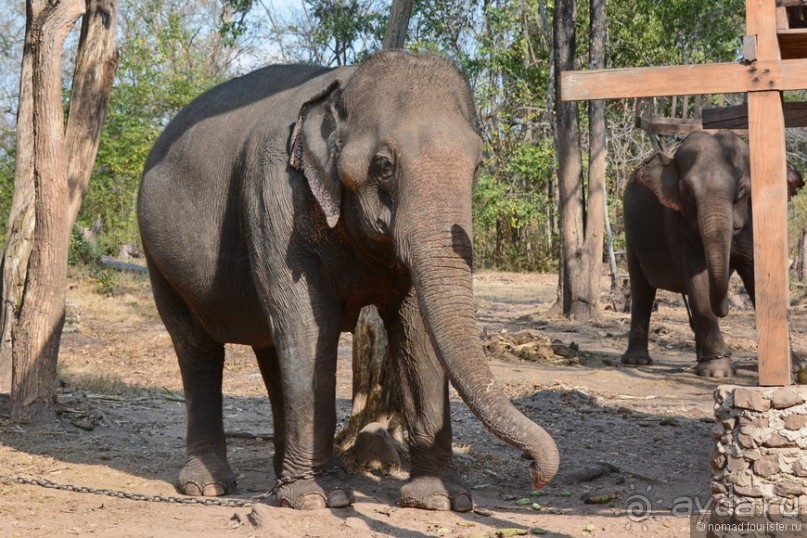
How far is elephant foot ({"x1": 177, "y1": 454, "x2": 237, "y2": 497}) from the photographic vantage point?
19.9 feet

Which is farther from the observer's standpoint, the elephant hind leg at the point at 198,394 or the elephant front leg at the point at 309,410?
the elephant hind leg at the point at 198,394

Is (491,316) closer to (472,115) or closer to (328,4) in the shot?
(472,115)

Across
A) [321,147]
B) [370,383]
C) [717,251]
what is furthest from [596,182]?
[321,147]

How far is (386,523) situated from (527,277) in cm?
2328

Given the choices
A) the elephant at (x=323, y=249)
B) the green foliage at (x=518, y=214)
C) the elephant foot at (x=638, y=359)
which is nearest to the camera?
the elephant at (x=323, y=249)

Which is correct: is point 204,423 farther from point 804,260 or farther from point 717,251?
point 804,260

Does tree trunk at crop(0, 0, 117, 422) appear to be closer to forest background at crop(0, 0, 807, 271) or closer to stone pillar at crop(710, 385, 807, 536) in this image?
stone pillar at crop(710, 385, 807, 536)

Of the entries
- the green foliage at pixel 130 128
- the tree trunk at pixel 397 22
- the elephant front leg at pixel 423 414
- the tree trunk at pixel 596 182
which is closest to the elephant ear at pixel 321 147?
the elephant front leg at pixel 423 414

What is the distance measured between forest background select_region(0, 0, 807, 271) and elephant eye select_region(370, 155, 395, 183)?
19.9 m

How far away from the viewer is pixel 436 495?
17.4 ft

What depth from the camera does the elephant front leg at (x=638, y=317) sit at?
469 inches

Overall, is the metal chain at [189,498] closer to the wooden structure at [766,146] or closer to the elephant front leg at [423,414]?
the elephant front leg at [423,414]

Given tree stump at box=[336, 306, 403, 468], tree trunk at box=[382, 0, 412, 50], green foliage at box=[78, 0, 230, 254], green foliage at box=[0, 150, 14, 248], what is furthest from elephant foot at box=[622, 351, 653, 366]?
green foliage at box=[0, 150, 14, 248]

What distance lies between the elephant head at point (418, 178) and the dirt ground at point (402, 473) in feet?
2.98
